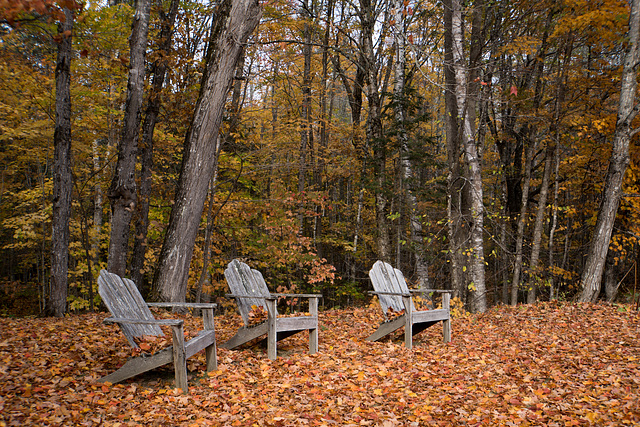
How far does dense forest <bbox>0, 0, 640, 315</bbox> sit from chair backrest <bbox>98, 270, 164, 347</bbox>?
1326mm

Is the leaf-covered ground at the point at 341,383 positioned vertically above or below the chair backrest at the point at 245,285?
below

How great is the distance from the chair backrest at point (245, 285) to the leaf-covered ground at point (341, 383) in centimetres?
49

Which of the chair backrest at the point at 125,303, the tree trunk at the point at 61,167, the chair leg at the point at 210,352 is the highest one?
the tree trunk at the point at 61,167

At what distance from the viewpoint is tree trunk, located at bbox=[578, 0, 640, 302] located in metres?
6.92

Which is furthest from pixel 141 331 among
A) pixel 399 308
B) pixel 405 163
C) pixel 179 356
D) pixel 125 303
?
pixel 405 163

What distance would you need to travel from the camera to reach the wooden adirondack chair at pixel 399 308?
481cm

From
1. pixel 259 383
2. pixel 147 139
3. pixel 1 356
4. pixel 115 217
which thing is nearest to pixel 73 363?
pixel 1 356

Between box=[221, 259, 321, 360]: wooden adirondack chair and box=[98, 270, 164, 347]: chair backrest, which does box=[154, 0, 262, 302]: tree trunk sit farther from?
box=[98, 270, 164, 347]: chair backrest

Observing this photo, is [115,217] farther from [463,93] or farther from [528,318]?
[528,318]

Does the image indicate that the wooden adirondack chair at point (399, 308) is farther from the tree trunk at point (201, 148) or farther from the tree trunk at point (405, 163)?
the tree trunk at point (405, 163)

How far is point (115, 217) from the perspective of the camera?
19.8ft

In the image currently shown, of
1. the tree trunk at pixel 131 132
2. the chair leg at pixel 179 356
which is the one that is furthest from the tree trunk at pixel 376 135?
the chair leg at pixel 179 356

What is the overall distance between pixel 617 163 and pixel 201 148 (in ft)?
22.5

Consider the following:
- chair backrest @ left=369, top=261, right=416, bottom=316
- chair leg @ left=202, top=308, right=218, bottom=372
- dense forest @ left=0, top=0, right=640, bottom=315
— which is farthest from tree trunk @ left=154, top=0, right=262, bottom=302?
chair backrest @ left=369, top=261, right=416, bottom=316
